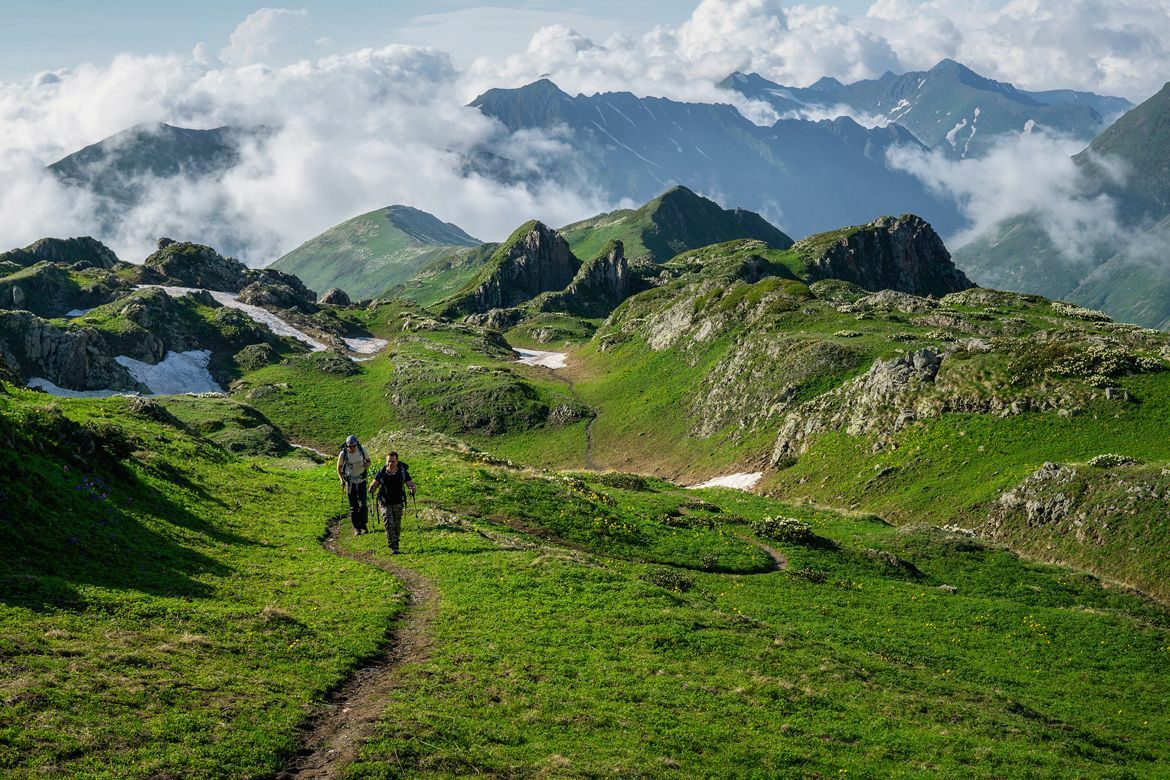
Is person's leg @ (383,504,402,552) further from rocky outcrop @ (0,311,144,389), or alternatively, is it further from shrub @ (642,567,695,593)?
rocky outcrop @ (0,311,144,389)

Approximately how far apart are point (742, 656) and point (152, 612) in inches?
714

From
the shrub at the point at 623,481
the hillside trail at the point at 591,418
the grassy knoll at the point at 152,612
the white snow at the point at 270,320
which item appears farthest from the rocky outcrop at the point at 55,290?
the shrub at the point at 623,481

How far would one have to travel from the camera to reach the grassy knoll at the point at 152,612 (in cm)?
1502

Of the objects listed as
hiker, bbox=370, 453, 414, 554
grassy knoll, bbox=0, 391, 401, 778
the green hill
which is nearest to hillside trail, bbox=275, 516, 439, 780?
the green hill

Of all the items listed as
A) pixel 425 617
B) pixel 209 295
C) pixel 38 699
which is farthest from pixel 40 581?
pixel 209 295

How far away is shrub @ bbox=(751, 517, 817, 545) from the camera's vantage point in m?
44.7

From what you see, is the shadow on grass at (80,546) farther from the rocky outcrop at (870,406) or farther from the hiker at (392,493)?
the rocky outcrop at (870,406)

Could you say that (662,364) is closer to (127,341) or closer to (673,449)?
(673,449)

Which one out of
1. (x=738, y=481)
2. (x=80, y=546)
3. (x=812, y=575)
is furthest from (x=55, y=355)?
(x=812, y=575)

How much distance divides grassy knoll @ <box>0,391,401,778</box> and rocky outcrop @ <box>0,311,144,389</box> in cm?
9496

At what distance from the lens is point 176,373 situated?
146m

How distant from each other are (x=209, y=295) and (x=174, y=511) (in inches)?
7007

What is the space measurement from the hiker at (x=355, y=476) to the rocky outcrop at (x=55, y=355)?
106m

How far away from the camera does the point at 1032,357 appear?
6719 centimetres
